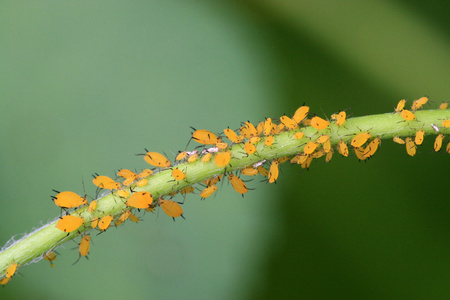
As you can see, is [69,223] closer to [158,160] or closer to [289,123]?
[158,160]

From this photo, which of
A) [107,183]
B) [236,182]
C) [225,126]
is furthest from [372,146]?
[225,126]

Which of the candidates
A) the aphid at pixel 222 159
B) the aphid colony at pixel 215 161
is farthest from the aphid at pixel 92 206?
the aphid at pixel 222 159

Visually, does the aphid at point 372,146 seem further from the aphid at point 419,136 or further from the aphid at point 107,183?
the aphid at point 107,183

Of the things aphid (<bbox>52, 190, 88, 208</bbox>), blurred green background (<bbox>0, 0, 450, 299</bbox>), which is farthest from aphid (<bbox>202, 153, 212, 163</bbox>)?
blurred green background (<bbox>0, 0, 450, 299</bbox>)

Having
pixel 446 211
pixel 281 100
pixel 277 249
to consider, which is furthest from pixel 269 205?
pixel 446 211

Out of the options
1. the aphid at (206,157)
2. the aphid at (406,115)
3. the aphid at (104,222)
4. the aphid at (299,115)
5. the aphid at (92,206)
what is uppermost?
the aphid at (299,115)

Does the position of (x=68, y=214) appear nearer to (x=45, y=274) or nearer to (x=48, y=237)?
(x=48, y=237)

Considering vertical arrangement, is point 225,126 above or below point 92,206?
above
